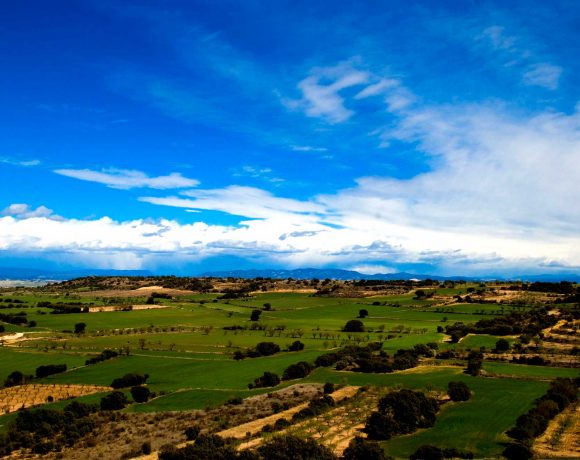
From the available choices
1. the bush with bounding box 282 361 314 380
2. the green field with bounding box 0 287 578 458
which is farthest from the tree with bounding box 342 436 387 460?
the bush with bounding box 282 361 314 380

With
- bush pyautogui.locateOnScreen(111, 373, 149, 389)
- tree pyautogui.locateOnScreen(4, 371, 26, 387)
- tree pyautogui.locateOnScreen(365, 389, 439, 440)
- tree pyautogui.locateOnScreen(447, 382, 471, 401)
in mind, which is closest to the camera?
tree pyautogui.locateOnScreen(365, 389, 439, 440)

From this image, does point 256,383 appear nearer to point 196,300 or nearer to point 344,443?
point 344,443

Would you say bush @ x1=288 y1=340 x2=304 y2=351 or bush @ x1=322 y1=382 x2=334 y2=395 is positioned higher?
bush @ x1=288 y1=340 x2=304 y2=351

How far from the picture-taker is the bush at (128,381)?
6431 cm

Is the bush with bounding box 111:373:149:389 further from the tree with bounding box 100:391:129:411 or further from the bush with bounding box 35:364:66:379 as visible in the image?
the bush with bounding box 35:364:66:379

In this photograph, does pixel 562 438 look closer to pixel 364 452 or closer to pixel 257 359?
pixel 364 452

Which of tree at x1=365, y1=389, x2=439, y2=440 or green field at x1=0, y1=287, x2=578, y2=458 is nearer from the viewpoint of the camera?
tree at x1=365, y1=389, x2=439, y2=440

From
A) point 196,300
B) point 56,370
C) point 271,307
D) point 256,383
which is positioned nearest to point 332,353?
point 256,383

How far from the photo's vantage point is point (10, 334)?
10344 cm

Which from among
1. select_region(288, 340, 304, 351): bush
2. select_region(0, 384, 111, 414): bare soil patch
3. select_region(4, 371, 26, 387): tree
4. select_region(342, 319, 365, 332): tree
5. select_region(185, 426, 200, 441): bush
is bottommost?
select_region(0, 384, 111, 414): bare soil patch

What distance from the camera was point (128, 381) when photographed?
64688mm

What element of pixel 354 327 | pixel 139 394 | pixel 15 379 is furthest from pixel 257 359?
pixel 354 327

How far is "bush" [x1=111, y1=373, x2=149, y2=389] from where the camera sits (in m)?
64.3

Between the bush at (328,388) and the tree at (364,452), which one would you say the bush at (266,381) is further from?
the tree at (364,452)
